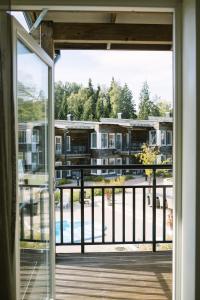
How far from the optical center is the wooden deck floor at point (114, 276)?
3.18 m

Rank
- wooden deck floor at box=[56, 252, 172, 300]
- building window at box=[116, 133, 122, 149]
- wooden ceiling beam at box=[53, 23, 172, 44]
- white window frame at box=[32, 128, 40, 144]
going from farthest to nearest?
1. building window at box=[116, 133, 122, 149]
2. wooden ceiling beam at box=[53, 23, 172, 44]
3. wooden deck floor at box=[56, 252, 172, 300]
4. white window frame at box=[32, 128, 40, 144]

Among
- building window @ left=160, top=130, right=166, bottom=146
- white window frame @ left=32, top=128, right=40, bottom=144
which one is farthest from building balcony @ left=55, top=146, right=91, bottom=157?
white window frame @ left=32, top=128, right=40, bottom=144

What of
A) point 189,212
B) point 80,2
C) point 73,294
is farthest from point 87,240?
point 80,2

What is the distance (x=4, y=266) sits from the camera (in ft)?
5.74

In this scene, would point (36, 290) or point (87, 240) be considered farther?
point (87, 240)

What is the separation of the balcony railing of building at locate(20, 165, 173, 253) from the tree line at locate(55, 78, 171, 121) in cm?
67

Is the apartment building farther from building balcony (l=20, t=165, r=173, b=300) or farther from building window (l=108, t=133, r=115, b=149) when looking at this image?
building balcony (l=20, t=165, r=173, b=300)

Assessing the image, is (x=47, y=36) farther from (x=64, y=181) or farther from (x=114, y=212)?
(x=114, y=212)

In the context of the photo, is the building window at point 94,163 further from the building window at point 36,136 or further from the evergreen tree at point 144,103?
the building window at point 36,136

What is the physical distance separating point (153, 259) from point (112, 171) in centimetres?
116

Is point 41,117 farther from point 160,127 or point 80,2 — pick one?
point 160,127

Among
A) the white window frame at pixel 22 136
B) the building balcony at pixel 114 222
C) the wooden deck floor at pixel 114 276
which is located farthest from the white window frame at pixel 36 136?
the building balcony at pixel 114 222

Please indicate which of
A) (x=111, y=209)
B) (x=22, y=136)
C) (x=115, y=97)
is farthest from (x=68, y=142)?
(x=22, y=136)

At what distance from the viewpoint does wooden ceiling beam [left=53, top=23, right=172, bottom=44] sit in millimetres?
3627
